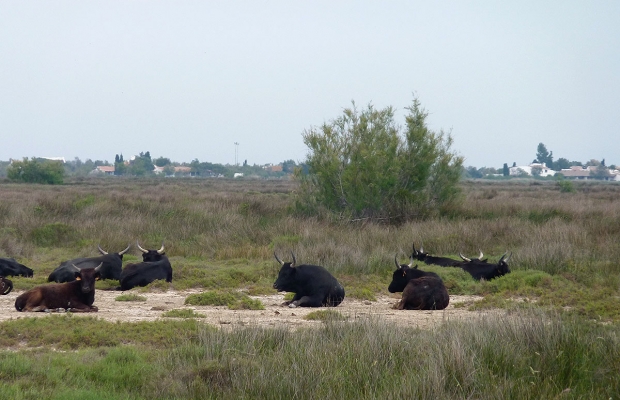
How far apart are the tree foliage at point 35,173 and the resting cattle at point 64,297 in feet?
205

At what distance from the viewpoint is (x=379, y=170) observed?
86.2ft

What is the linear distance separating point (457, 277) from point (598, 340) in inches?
314

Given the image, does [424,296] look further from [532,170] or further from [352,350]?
[532,170]

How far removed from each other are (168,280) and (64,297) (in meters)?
3.30

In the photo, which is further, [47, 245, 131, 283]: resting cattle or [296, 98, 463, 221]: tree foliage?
[296, 98, 463, 221]: tree foliage

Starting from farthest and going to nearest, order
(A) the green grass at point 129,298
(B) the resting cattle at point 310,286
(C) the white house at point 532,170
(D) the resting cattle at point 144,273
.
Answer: (C) the white house at point 532,170 < (D) the resting cattle at point 144,273 < (A) the green grass at point 129,298 < (B) the resting cattle at point 310,286

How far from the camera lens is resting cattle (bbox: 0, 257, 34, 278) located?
14.8 m

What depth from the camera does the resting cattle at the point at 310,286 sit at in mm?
12320

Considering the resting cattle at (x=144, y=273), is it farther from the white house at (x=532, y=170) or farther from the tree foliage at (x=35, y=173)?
the white house at (x=532, y=170)

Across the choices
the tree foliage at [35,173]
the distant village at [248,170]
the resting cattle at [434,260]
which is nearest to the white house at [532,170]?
the distant village at [248,170]

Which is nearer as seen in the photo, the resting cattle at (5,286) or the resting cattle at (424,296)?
the resting cattle at (424,296)

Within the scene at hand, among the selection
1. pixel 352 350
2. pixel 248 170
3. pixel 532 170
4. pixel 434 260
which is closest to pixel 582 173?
pixel 532 170

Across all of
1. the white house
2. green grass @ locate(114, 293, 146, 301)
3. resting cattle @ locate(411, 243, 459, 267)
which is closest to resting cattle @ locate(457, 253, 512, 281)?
resting cattle @ locate(411, 243, 459, 267)

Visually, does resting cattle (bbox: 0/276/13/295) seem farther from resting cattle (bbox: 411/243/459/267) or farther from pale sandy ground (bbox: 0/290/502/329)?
resting cattle (bbox: 411/243/459/267)
